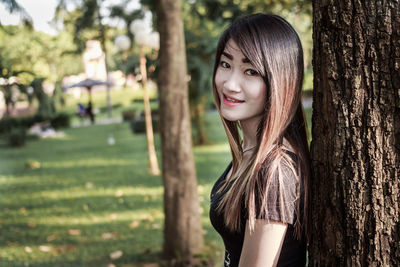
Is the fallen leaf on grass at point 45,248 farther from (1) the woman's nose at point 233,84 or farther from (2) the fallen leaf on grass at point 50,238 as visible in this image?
(1) the woman's nose at point 233,84

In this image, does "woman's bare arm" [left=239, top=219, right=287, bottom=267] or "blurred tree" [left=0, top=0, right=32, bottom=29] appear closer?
"woman's bare arm" [left=239, top=219, right=287, bottom=267]

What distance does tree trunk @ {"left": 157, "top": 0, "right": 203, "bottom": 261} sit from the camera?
434cm

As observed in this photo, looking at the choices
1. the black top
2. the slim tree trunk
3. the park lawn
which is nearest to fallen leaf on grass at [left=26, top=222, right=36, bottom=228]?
the park lawn

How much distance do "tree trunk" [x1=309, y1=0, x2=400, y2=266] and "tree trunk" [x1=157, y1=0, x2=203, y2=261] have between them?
3032 mm

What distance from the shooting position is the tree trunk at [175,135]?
4.34 metres

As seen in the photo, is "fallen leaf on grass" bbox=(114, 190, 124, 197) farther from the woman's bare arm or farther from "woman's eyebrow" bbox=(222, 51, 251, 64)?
the woman's bare arm

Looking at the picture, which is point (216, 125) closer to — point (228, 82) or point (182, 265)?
point (182, 265)

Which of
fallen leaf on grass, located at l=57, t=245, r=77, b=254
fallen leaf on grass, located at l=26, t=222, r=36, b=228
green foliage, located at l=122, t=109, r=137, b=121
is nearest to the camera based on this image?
fallen leaf on grass, located at l=57, t=245, r=77, b=254

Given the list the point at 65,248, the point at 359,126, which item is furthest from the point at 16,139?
the point at 359,126

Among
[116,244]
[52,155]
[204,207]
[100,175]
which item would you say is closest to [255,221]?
[116,244]

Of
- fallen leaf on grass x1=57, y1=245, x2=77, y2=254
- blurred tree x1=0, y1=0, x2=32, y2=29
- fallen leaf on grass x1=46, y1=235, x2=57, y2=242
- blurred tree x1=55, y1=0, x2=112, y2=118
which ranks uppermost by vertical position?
blurred tree x1=55, y1=0, x2=112, y2=118

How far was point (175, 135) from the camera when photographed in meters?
4.35

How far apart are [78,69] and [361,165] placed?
40.4m

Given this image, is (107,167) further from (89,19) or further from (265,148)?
(265,148)
